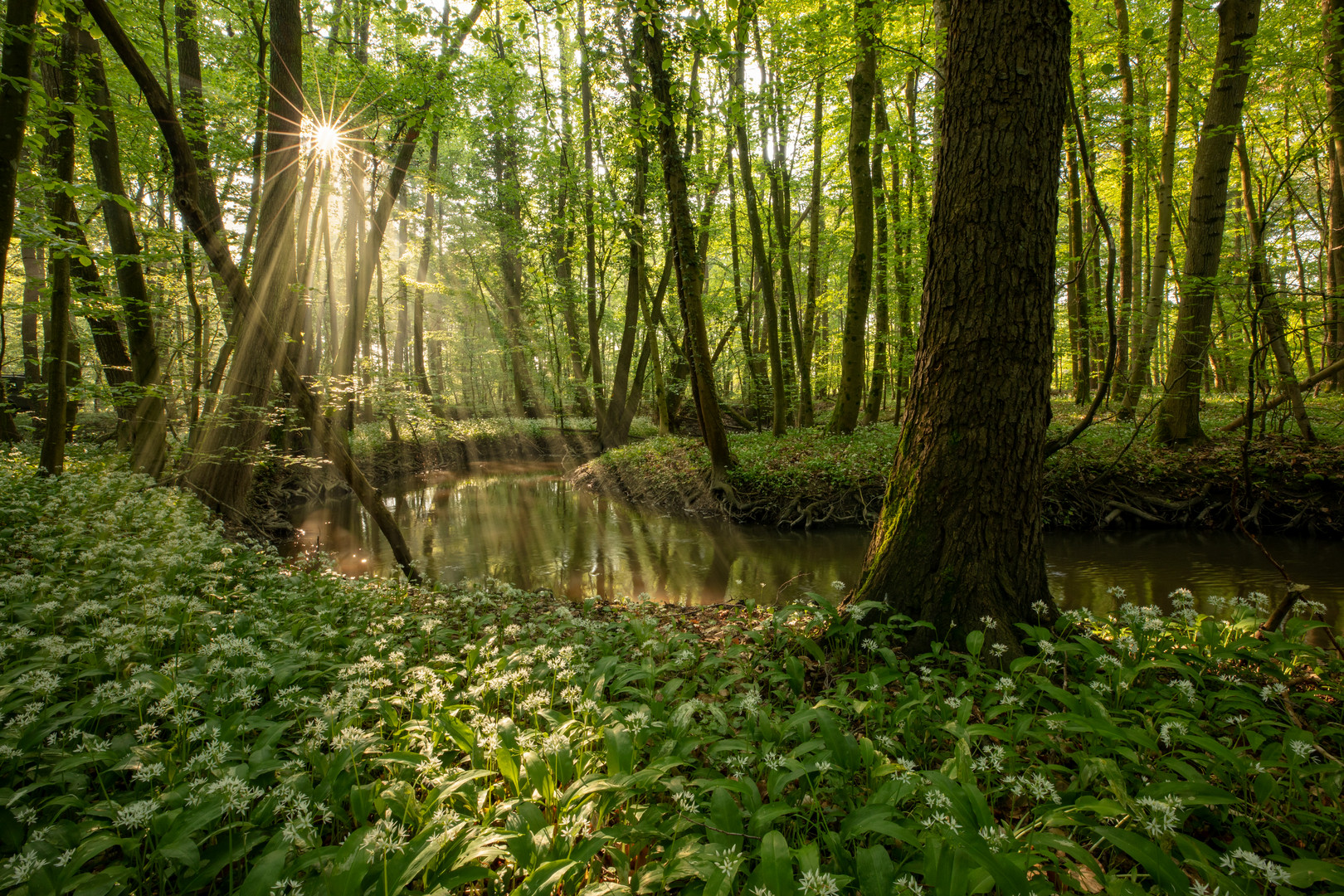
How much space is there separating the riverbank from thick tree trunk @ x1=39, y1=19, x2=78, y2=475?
31.1 feet

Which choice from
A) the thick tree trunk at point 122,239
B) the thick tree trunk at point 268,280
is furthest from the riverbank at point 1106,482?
the thick tree trunk at point 122,239

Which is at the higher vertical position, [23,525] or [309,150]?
[309,150]

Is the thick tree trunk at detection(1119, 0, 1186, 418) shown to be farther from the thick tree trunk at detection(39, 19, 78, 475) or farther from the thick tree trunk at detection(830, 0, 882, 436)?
the thick tree trunk at detection(39, 19, 78, 475)

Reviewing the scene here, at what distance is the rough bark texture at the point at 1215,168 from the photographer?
772 centimetres

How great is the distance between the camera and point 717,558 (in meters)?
8.90

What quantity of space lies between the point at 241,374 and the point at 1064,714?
986 cm

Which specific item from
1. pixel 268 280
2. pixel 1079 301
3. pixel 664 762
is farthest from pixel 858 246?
pixel 664 762

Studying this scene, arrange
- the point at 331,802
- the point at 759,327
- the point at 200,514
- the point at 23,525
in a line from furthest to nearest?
1. the point at 759,327
2. the point at 200,514
3. the point at 23,525
4. the point at 331,802

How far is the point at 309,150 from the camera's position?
29.6ft

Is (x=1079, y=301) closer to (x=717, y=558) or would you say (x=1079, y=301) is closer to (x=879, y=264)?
(x=879, y=264)

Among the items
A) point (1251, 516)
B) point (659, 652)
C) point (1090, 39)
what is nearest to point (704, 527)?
point (659, 652)

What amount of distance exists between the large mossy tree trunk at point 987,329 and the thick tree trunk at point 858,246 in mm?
8375

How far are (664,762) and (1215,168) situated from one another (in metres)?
11.5

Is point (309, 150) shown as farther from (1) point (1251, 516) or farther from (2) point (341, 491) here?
(1) point (1251, 516)
